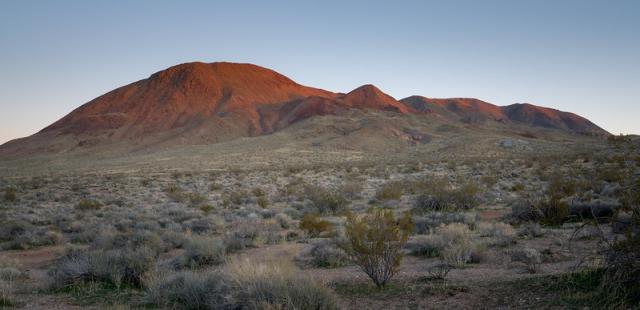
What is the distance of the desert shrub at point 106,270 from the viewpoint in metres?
9.19

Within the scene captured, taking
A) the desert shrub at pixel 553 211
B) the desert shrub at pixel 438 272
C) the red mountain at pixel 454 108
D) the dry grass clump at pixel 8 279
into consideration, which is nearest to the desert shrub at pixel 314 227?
the desert shrub at pixel 438 272

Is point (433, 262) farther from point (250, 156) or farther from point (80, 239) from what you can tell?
point (250, 156)

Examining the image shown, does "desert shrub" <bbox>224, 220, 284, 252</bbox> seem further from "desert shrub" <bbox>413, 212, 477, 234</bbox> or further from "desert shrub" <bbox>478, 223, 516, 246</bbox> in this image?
"desert shrub" <bbox>478, 223, 516, 246</bbox>

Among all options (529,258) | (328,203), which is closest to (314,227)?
(328,203)

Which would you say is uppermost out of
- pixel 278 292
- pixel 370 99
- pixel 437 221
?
pixel 370 99

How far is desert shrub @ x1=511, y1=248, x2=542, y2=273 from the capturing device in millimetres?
8466

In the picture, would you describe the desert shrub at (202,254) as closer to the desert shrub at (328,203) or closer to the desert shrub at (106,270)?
the desert shrub at (106,270)

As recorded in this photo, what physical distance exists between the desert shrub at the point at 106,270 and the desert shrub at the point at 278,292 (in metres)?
3.24

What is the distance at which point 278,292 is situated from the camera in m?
6.36

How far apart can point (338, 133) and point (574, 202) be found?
86256 mm

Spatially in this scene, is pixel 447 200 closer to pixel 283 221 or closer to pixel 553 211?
pixel 553 211

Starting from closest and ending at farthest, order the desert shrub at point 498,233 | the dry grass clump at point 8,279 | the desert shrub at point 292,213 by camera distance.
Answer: the dry grass clump at point 8,279 < the desert shrub at point 498,233 < the desert shrub at point 292,213

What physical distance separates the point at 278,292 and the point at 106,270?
180 inches

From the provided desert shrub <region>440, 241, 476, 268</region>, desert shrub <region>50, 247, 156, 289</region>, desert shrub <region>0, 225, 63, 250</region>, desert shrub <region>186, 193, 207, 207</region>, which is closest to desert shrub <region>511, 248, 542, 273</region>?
desert shrub <region>440, 241, 476, 268</region>
